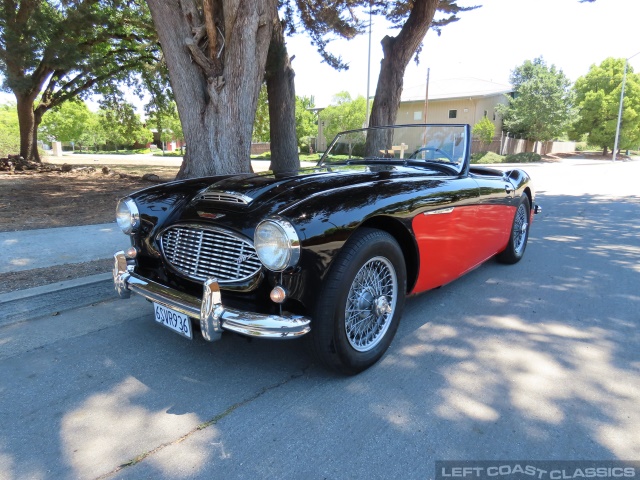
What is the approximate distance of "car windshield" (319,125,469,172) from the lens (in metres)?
3.89

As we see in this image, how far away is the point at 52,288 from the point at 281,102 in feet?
29.4

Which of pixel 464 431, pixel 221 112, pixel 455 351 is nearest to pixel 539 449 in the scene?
pixel 464 431

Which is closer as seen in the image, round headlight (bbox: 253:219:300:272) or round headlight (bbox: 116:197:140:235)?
round headlight (bbox: 253:219:300:272)

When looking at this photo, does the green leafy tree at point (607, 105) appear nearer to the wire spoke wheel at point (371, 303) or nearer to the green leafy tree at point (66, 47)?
the green leafy tree at point (66, 47)

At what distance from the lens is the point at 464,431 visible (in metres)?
2.08

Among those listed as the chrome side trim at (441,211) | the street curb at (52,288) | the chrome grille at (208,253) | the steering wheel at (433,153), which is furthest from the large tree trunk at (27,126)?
the chrome side trim at (441,211)

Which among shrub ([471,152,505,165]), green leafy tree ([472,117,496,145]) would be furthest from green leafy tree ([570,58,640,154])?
shrub ([471,152,505,165])

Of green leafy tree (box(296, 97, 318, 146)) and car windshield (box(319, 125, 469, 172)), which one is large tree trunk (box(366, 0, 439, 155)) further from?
green leafy tree (box(296, 97, 318, 146))

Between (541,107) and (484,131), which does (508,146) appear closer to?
(484,131)

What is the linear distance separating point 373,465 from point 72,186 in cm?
1168

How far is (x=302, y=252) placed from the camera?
213 centimetres

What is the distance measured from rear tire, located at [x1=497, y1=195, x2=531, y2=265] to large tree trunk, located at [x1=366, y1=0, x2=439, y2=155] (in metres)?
6.80

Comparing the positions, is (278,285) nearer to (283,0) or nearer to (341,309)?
(341,309)

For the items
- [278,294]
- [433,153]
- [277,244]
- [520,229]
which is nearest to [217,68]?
[433,153]
